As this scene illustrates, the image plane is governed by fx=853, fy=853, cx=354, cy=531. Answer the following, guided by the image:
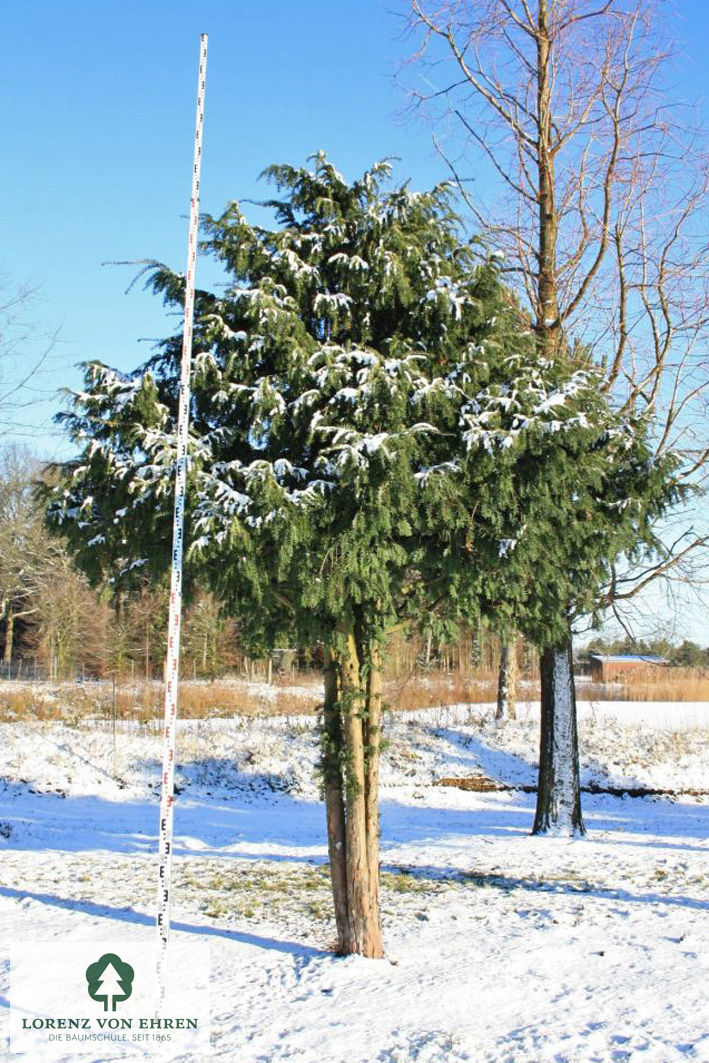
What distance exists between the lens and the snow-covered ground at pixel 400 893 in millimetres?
4828

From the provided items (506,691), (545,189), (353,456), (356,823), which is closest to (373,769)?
(356,823)

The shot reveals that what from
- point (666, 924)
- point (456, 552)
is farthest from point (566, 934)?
point (456, 552)

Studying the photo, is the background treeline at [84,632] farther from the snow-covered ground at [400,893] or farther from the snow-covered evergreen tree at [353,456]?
the snow-covered evergreen tree at [353,456]

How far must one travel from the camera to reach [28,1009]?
511cm

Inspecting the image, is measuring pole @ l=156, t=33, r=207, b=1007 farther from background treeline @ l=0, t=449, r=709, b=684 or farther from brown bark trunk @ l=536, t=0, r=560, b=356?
background treeline @ l=0, t=449, r=709, b=684

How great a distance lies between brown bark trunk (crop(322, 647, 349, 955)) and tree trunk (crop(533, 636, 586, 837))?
5598mm

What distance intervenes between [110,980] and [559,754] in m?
7.14

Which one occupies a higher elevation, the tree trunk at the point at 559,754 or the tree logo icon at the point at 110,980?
the tree trunk at the point at 559,754

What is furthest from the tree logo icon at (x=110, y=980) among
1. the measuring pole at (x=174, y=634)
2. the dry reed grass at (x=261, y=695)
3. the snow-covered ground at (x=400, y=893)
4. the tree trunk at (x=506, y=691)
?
the tree trunk at (x=506, y=691)

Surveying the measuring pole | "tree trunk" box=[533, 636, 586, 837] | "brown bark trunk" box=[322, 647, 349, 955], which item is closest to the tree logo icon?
the measuring pole

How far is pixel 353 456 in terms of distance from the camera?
5039 millimetres

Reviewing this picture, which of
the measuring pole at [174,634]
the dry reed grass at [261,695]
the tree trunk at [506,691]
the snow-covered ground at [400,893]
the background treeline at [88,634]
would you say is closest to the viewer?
the measuring pole at [174,634]

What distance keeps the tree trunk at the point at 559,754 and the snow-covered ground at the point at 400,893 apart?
1.28 feet

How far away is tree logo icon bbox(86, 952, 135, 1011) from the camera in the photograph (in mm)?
5328
